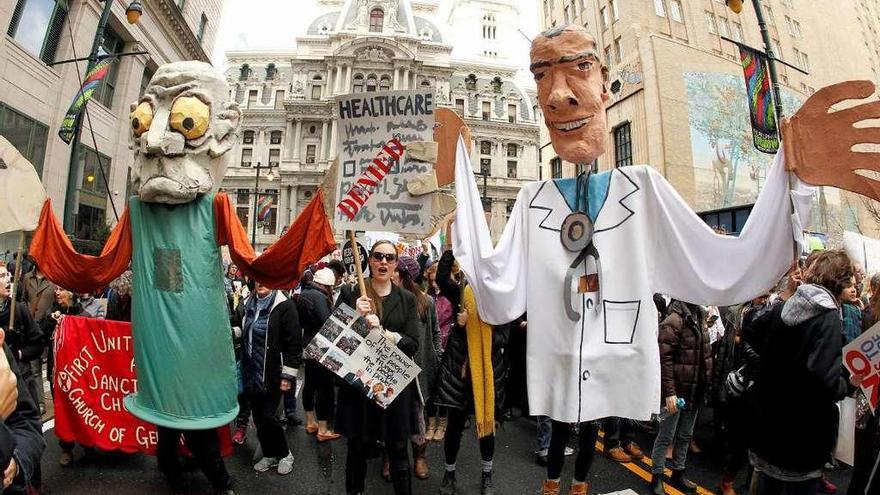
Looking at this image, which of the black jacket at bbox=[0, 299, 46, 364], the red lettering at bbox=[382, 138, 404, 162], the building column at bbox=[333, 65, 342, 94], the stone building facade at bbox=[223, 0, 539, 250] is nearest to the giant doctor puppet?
the red lettering at bbox=[382, 138, 404, 162]

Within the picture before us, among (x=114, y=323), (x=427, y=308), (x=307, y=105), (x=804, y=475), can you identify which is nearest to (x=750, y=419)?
(x=804, y=475)

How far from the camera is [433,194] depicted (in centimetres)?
287

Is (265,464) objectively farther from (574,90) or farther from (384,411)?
(574,90)

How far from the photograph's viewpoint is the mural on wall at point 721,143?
23.7 meters

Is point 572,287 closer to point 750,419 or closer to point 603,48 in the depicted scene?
point 750,419

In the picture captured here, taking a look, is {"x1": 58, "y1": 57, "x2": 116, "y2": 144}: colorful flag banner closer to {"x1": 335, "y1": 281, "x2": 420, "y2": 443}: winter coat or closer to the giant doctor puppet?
{"x1": 335, "y1": 281, "x2": 420, "y2": 443}: winter coat

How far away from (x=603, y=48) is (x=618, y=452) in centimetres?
2865

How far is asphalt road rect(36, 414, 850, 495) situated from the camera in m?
3.62

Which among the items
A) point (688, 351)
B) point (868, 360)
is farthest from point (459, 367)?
point (868, 360)

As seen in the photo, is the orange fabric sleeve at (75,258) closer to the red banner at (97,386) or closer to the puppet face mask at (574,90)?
the red banner at (97,386)

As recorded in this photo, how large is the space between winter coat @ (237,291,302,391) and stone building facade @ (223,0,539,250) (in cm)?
3979

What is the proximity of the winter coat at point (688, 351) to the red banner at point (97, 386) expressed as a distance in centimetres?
441

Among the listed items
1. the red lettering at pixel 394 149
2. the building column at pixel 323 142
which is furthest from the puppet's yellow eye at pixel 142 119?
the building column at pixel 323 142

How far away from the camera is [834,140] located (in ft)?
6.27
